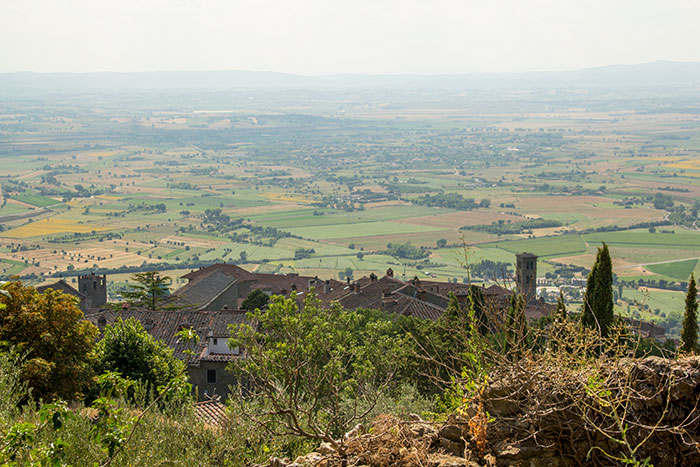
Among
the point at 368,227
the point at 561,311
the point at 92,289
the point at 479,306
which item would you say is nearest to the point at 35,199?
the point at 368,227

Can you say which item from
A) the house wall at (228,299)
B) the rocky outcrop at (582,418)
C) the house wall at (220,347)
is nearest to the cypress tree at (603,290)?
the rocky outcrop at (582,418)

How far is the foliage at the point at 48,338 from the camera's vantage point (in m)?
18.1

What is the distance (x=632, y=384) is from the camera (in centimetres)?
824

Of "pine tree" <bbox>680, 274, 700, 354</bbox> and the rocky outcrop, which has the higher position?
the rocky outcrop

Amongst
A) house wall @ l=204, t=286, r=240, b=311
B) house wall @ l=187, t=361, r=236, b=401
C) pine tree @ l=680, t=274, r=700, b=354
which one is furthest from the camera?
house wall @ l=204, t=286, r=240, b=311

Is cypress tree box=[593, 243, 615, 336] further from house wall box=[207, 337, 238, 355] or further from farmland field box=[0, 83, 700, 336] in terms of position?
farmland field box=[0, 83, 700, 336]

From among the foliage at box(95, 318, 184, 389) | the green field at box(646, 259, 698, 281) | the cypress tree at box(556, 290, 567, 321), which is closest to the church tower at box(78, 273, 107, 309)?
the foliage at box(95, 318, 184, 389)

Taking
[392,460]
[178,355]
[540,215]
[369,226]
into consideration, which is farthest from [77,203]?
[392,460]

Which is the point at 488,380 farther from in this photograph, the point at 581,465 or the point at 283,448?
the point at 283,448

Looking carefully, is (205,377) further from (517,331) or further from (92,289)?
(517,331)

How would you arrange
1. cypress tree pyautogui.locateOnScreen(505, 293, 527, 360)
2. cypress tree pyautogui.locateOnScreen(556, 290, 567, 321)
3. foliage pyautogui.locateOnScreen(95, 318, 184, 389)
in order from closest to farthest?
cypress tree pyautogui.locateOnScreen(505, 293, 527, 360) < cypress tree pyautogui.locateOnScreen(556, 290, 567, 321) < foliage pyautogui.locateOnScreen(95, 318, 184, 389)

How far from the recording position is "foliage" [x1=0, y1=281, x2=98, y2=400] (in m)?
18.1

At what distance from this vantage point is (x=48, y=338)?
18453mm

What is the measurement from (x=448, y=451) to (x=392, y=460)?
0.60 meters
